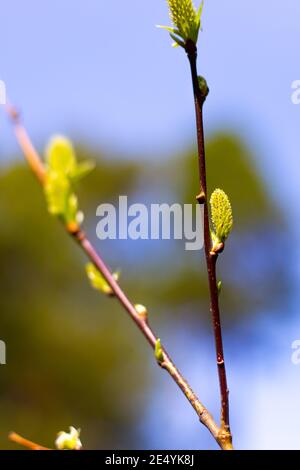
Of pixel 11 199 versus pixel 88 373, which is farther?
pixel 11 199

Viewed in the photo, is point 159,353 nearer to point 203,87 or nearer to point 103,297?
point 203,87

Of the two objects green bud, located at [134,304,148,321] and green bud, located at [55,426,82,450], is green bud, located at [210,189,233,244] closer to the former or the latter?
green bud, located at [134,304,148,321]

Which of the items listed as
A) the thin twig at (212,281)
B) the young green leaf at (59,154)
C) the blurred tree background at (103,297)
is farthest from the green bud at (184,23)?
the blurred tree background at (103,297)

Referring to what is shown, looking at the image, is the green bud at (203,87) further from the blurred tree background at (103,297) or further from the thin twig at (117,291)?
the blurred tree background at (103,297)

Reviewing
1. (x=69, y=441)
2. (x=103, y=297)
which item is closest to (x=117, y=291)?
(x=69, y=441)

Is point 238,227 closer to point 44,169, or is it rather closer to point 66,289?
point 66,289
